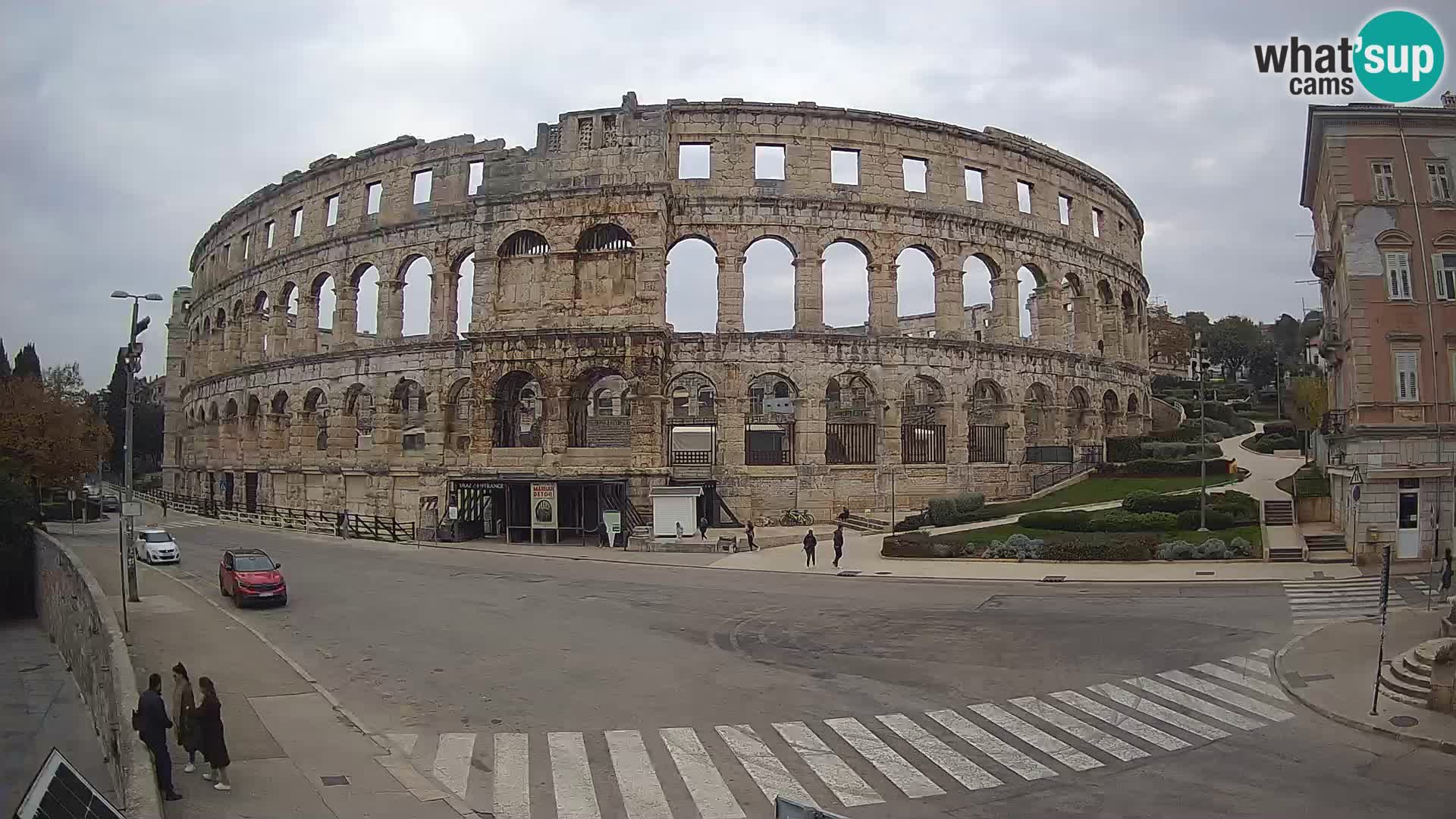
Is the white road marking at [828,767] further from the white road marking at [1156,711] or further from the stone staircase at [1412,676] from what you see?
the stone staircase at [1412,676]

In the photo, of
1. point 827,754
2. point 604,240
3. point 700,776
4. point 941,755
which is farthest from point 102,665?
point 604,240

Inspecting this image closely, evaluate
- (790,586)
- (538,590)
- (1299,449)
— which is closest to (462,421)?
(538,590)

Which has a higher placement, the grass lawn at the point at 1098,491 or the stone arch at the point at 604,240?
the stone arch at the point at 604,240

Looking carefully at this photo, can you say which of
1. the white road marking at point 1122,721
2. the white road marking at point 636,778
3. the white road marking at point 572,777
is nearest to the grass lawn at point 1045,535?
the white road marking at point 1122,721

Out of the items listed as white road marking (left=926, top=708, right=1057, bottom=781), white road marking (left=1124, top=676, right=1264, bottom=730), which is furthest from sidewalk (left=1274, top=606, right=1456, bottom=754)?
white road marking (left=926, top=708, right=1057, bottom=781)

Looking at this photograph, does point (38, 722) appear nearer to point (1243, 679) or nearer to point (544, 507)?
point (544, 507)

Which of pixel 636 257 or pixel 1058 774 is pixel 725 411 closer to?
pixel 636 257

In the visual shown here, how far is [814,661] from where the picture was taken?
16766mm

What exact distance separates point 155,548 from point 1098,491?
3903 centimetres

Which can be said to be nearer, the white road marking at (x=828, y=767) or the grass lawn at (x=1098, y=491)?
the white road marking at (x=828, y=767)

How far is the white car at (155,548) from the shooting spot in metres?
32.2

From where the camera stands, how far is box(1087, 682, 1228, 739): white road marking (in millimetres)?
12609

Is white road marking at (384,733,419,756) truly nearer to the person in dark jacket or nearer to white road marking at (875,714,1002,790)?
the person in dark jacket

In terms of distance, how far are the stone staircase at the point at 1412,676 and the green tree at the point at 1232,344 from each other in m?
91.2
